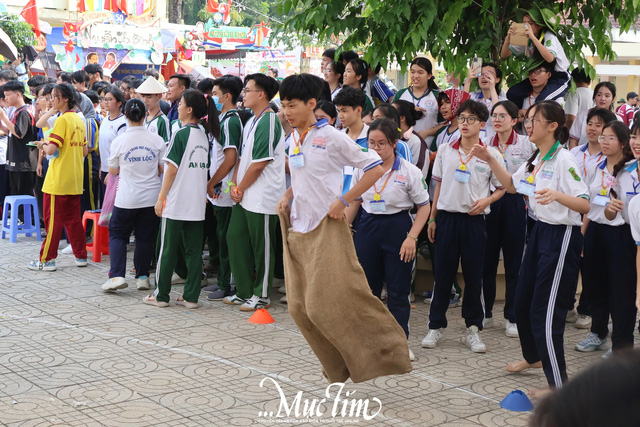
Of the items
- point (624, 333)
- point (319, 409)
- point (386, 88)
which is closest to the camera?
point (319, 409)

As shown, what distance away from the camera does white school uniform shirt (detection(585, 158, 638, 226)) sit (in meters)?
5.38

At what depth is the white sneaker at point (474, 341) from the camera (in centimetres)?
580

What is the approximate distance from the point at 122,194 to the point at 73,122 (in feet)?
4.46

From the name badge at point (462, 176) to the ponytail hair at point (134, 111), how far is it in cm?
312

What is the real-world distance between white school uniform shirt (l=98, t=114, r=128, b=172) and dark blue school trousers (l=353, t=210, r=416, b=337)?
170 inches

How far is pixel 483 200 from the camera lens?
572cm

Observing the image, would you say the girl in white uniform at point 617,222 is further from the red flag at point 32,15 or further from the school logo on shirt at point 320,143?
the red flag at point 32,15

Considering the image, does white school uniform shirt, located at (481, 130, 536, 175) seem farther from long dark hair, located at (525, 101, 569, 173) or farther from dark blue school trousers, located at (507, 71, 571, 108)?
long dark hair, located at (525, 101, 569, 173)

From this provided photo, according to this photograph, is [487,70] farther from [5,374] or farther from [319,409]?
[5,374]

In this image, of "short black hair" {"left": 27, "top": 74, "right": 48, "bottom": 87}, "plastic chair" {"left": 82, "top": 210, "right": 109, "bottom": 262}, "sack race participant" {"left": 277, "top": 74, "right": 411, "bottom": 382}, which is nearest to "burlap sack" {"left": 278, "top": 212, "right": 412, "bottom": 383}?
"sack race participant" {"left": 277, "top": 74, "right": 411, "bottom": 382}

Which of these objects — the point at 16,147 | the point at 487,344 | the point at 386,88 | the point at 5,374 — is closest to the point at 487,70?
the point at 386,88

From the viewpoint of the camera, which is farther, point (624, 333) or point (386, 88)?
point (386, 88)

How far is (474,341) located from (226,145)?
113 inches

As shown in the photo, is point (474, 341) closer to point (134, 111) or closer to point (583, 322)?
point (583, 322)
